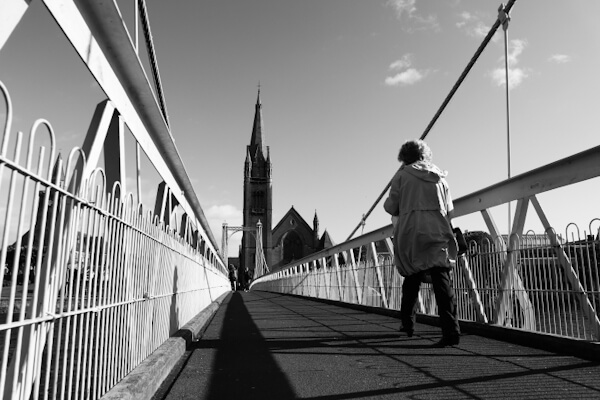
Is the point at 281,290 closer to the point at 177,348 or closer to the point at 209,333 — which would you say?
the point at 209,333

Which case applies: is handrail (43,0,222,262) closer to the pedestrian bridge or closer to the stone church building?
the pedestrian bridge

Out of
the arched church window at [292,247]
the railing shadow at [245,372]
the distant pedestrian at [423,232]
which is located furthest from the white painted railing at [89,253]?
the arched church window at [292,247]

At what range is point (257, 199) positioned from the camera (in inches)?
3718

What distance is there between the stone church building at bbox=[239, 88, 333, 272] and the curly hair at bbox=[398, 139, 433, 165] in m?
85.4

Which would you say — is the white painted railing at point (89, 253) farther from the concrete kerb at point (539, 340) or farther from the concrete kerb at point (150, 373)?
the concrete kerb at point (539, 340)

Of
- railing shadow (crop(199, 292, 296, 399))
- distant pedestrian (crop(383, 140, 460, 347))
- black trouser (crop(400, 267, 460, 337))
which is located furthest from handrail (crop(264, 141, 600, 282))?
railing shadow (crop(199, 292, 296, 399))

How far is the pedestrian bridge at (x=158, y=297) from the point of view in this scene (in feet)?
6.64

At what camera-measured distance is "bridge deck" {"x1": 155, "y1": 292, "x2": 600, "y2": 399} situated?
10.5ft

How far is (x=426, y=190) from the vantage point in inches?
209

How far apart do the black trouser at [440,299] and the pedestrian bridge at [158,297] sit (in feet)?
0.70

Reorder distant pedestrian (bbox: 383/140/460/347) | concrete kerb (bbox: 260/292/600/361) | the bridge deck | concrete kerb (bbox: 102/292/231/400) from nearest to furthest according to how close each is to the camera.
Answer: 1. concrete kerb (bbox: 102/292/231/400)
2. the bridge deck
3. concrete kerb (bbox: 260/292/600/361)
4. distant pedestrian (bbox: 383/140/460/347)

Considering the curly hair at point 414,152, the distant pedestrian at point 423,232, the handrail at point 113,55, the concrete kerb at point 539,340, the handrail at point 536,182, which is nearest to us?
the handrail at point 113,55

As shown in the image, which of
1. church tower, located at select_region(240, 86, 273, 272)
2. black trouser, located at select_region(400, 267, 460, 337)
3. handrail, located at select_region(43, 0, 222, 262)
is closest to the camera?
handrail, located at select_region(43, 0, 222, 262)

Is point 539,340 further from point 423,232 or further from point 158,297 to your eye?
point 158,297
